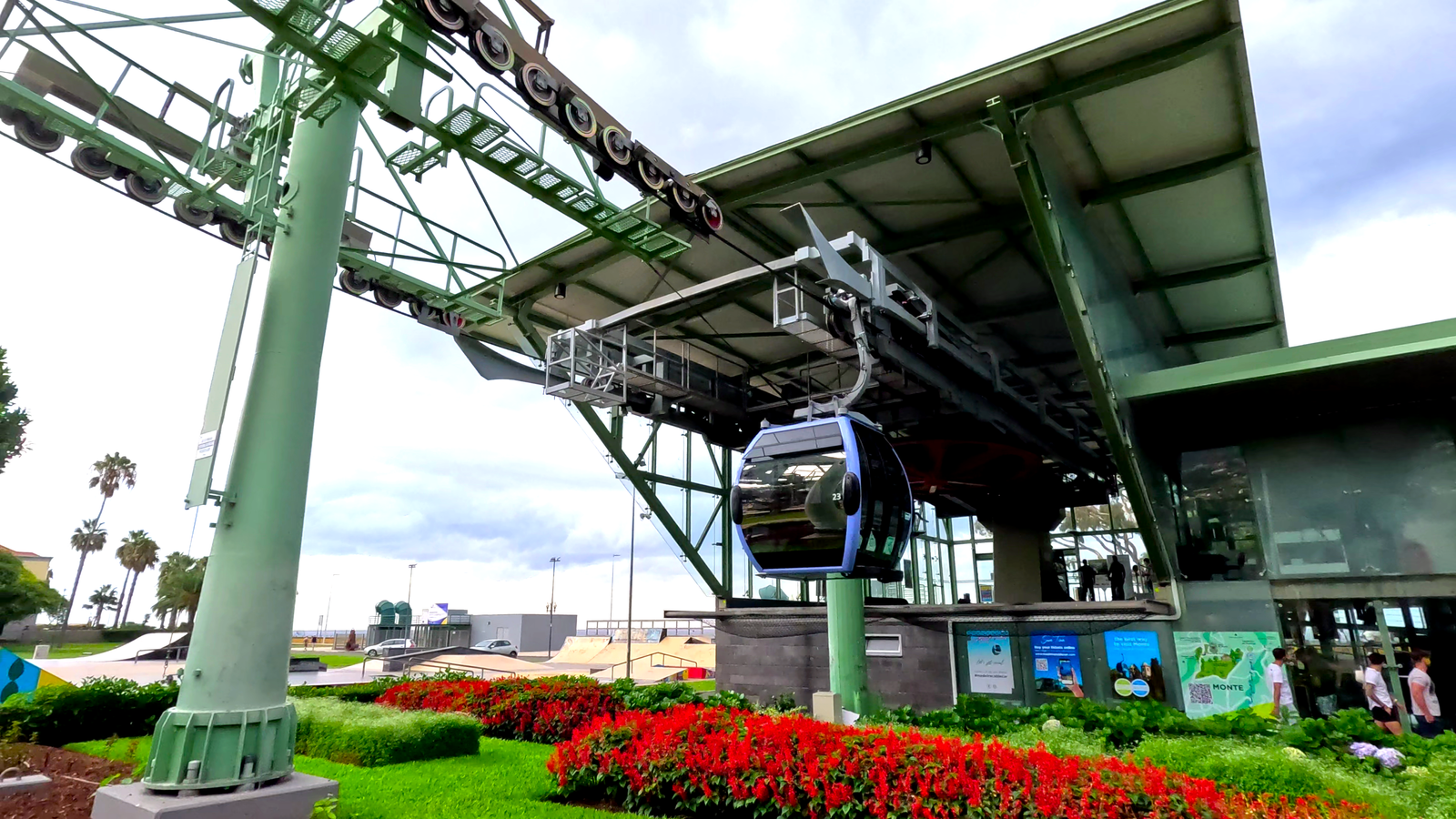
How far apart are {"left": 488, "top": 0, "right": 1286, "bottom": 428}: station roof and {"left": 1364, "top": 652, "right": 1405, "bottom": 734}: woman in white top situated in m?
9.28

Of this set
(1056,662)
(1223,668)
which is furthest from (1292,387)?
(1056,662)

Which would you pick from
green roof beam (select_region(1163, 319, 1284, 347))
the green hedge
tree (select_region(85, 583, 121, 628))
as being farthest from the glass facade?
tree (select_region(85, 583, 121, 628))

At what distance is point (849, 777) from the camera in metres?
7.46

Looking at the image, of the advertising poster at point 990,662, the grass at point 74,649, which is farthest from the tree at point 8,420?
the advertising poster at point 990,662

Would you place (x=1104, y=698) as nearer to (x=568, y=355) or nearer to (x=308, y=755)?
(x=568, y=355)

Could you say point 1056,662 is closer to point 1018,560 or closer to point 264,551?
point 1018,560

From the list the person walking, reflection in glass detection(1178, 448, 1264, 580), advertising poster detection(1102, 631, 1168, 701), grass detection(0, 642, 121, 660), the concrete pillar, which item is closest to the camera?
advertising poster detection(1102, 631, 1168, 701)

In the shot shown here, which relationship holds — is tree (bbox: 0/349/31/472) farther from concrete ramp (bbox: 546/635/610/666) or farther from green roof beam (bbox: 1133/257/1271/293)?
green roof beam (bbox: 1133/257/1271/293)

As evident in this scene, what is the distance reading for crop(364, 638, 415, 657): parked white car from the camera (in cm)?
4972

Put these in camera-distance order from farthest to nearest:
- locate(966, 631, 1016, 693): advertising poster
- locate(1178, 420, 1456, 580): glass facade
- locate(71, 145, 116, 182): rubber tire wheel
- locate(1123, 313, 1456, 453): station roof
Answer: locate(966, 631, 1016, 693): advertising poster < locate(1178, 420, 1456, 580): glass facade < locate(1123, 313, 1456, 453): station roof < locate(71, 145, 116, 182): rubber tire wheel

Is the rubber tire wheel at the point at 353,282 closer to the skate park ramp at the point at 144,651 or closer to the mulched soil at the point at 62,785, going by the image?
the mulched soil at the point at 62,785

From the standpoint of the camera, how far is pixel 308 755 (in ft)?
38.8

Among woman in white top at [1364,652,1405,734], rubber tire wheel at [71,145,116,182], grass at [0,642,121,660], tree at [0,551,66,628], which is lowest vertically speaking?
grass at [0,642,121,660]

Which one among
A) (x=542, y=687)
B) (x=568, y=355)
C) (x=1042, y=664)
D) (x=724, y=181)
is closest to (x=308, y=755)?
(x=542, y=687)
